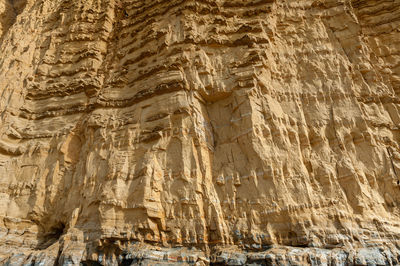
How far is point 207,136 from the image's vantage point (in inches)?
339

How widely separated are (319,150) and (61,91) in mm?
9643

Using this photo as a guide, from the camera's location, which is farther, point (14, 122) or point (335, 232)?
point (14, 122)

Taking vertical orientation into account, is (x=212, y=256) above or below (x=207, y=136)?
below

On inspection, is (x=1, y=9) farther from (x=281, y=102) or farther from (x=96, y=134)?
(x=281, y=102)

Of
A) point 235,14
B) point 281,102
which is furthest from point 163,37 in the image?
point 281,102

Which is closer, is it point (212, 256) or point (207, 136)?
point (212, 256)

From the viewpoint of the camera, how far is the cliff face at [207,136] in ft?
22.8

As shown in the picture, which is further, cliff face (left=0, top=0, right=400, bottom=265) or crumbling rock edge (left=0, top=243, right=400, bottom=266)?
cliff face (left=0, top=0, right=400, bottom=265)

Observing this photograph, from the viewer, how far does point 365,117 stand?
838 centimetres

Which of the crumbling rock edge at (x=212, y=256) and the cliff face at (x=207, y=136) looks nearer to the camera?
the crumbling rock edge at (x=212, y=256)

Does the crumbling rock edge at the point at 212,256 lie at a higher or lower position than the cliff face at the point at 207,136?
lower

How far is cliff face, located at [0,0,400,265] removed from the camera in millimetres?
6941

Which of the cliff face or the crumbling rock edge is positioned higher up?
the cliff face

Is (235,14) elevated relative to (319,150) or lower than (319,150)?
elevated
